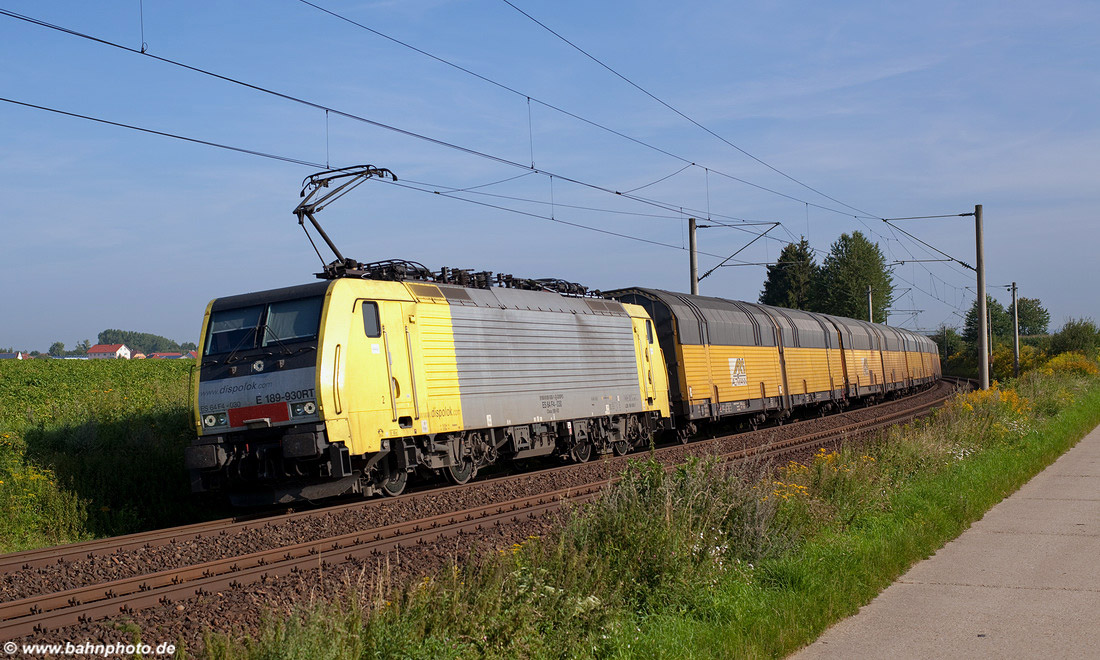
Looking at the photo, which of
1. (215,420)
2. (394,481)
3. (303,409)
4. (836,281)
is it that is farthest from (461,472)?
(836,281)

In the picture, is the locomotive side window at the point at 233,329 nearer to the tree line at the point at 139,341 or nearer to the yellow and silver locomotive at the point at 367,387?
the yellow and silver locomotive at the point at 367,387

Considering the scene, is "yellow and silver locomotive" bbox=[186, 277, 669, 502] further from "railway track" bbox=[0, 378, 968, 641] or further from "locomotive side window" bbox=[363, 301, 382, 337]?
"railway track" bbox=[0, 378, 968, 641]

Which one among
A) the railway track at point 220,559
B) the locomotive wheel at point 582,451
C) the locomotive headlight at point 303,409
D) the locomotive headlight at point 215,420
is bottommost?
the railway track at point 220,559

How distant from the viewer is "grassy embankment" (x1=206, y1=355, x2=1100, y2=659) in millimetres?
5691

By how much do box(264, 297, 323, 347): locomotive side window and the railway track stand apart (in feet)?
8.08

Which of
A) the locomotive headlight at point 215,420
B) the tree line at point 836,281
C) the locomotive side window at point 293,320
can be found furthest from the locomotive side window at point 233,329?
the tree line at point 836,281

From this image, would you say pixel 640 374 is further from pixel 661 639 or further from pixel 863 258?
pixel 863 258

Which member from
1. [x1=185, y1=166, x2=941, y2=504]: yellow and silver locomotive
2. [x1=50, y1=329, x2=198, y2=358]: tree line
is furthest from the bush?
[x1=50, y1=329, x2=198, y2=358]: tree line

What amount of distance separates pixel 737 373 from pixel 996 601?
689 inches

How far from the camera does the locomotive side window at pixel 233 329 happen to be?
13.1 meters

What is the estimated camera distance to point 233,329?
13273mm

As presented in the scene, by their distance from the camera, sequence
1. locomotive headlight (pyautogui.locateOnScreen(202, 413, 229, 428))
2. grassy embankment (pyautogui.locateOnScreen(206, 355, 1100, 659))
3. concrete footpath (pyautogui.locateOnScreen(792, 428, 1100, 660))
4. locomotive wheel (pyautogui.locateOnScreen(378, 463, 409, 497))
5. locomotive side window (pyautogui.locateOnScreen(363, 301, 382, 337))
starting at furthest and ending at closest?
locomotive wheel (pyautogui.locateOnScreen(378, 463, 409, 497))
locomotive side window (pyautogui.locateOnScreen(363, 301, 382, 337))
locomotive headlight (pyautogui.locateOnScreen(202, 413, 229, 428))
concrete footpath (pyautogui.locateOnScreen(792, 428, 1100, 660))
grassy embankment (pyautogui.locateOnScreen(206, 355, 1100, 659))

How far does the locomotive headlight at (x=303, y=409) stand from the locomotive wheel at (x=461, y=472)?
330cm

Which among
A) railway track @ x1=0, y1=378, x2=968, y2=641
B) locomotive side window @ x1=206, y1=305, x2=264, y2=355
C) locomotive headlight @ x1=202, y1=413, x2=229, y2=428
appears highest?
locomotive side window @ x1=206, y1=305, x2=264, y2=355
